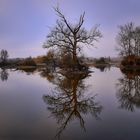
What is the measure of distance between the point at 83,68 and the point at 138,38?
26151 mm

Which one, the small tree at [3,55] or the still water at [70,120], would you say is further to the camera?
the small tree at [3,55]

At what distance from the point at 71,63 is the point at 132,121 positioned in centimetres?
2839

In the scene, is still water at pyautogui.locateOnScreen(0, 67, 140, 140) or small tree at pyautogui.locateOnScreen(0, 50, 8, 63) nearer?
still water at pyautogui.locateOnScreen(0, 67, 140, 140)

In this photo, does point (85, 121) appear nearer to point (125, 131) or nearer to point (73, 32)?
point (125, 131)

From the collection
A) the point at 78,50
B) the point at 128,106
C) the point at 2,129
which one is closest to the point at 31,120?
the point at 2,129

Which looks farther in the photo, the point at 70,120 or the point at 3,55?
the point at 3,55

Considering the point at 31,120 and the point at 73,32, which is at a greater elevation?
the point at 73,32

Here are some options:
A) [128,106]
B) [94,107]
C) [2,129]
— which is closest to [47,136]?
[2,129]

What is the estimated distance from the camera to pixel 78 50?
3519cm

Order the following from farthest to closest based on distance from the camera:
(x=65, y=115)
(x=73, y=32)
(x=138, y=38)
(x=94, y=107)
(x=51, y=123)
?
(x=138, y=38)
(x=73, y=32)
(x=94, y=107)
(x=65, y=115)
(x=51, y=123)

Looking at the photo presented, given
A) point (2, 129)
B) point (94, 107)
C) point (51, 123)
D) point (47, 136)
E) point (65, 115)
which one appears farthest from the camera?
point (94, 107)

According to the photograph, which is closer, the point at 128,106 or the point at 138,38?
the point at 128,106

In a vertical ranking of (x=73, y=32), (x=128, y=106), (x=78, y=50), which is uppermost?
(x=73, y=32)

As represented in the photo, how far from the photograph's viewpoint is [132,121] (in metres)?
7.79
